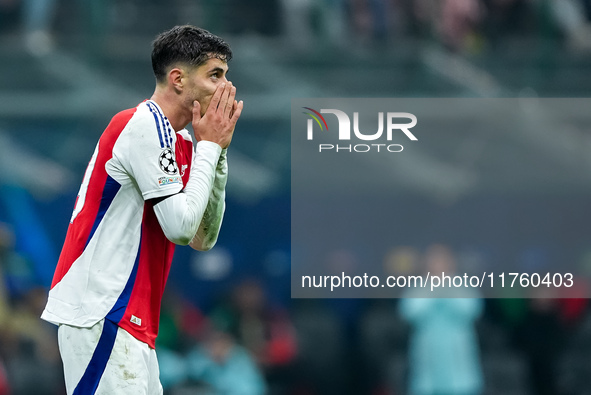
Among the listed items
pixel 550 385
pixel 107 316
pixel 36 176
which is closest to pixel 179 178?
pixel 107 316

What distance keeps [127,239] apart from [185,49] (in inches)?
36.7

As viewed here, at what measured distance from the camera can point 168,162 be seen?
4102mm

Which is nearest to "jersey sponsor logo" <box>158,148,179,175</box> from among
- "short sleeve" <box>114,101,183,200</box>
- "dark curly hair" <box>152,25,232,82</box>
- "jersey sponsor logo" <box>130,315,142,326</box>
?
"short sleeve" <box>114,101,183,200</box>

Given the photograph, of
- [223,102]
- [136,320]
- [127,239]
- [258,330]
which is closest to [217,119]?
[223,102]

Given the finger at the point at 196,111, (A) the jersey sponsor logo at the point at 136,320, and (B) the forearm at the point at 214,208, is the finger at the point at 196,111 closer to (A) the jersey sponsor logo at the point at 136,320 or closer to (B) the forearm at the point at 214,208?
(B) the forearm at the point at 214,208

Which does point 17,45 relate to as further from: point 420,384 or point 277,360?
point 420,384

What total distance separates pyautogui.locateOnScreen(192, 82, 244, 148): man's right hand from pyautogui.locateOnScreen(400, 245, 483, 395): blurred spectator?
22.8ft

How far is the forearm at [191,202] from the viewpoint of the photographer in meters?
3.97

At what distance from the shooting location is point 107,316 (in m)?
4.11

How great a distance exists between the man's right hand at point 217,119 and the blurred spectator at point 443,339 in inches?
273

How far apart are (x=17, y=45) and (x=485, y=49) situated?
6.35 meters

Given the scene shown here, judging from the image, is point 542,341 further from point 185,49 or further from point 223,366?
point 185,49

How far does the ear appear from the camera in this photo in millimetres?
4328

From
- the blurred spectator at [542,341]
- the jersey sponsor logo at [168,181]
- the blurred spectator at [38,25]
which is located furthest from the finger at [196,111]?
the blurred spectator at [542,341]
